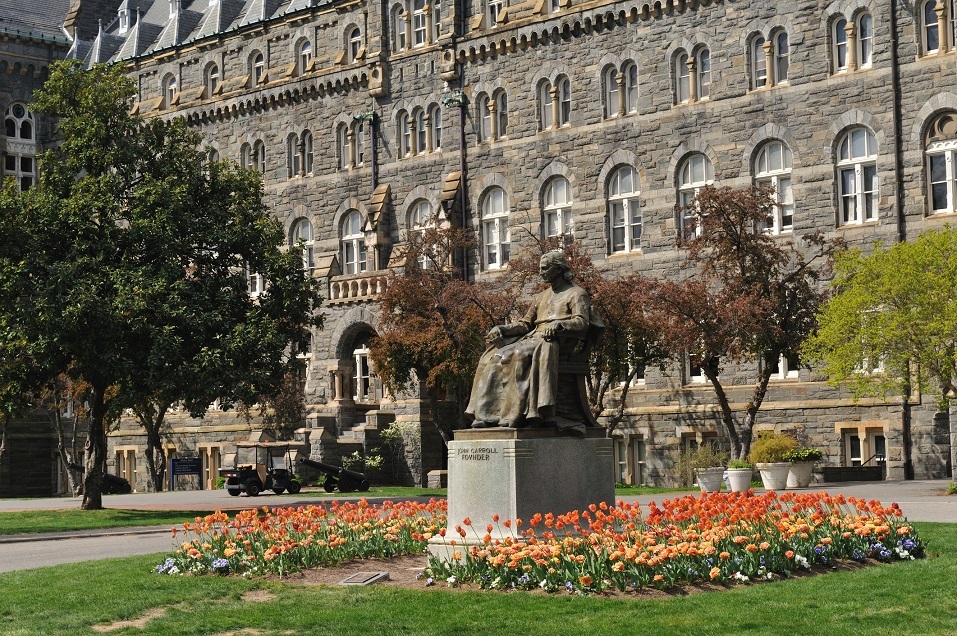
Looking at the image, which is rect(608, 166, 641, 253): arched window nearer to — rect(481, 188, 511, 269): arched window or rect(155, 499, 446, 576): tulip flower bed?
rect(481, 188, 511, 269): arched window

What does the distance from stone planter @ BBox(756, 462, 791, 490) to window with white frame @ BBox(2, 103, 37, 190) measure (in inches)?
1748

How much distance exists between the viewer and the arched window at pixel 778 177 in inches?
1686

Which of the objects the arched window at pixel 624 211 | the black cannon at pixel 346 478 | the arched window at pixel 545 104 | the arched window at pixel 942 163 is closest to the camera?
the arched window at pixel 942 163

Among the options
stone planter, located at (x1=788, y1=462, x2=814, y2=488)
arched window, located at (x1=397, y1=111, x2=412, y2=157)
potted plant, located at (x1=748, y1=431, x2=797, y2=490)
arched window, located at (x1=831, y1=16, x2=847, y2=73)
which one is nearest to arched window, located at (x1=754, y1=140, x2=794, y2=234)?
arched window, located at (x1=831, y1=16, x2=847, y2=73)

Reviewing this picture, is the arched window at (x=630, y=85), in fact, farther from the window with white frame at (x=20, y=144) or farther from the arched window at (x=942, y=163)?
the window with white frame at (x=20, y=144)

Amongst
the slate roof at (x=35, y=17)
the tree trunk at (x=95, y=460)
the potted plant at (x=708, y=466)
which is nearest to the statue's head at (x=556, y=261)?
the potted plant at (x=708, y=466)

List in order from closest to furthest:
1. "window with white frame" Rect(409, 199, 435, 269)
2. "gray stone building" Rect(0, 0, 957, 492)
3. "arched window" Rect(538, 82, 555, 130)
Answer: "gray stone building" Rect(0, 0, 957, 492), "arched window" Rect(538, 82, 555, 130), "window with white frame" Rect(409, 199, 435, 269)

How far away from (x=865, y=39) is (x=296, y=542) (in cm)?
2909

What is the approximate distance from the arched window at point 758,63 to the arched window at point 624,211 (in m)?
5.24

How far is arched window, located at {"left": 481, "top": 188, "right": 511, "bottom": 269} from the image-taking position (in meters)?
50.6

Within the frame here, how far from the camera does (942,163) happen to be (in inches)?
1566

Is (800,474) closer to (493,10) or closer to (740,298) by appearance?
(740,298)

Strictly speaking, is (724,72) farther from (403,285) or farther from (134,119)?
(134,119)

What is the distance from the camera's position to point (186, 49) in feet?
207
